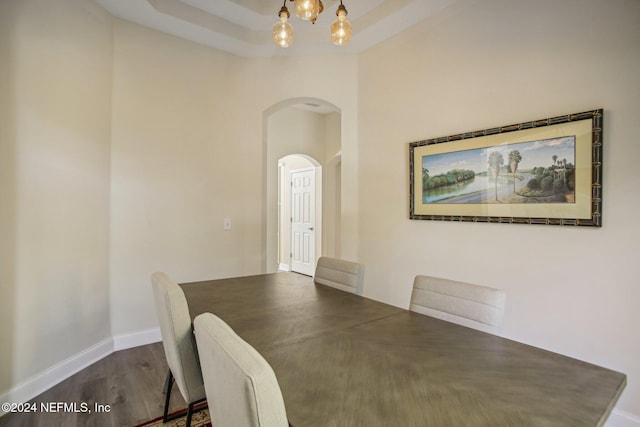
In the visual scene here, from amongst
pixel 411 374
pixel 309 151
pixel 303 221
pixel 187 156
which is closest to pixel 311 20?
pixel 411 374

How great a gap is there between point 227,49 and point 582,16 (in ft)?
9.58

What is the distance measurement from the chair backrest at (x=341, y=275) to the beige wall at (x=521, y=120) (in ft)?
3.18

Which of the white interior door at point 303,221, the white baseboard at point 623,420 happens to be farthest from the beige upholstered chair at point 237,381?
the white interior door at point 303,221

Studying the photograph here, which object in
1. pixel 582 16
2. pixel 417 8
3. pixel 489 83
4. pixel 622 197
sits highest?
pixel 417 8

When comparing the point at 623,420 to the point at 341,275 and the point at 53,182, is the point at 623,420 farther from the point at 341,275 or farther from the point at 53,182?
the point at 53,182

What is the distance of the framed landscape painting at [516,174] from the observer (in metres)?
1.87

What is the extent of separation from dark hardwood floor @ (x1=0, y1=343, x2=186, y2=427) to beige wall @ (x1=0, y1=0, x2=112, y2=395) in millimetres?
207

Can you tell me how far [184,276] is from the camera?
3.19 metres

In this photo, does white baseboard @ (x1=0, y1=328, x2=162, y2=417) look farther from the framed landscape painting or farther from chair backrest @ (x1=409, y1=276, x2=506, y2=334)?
the framed landscape painting

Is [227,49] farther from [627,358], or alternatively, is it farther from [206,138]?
[627,358]

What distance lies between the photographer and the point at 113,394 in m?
2.17

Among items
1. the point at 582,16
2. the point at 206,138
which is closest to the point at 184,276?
the point at 206,138

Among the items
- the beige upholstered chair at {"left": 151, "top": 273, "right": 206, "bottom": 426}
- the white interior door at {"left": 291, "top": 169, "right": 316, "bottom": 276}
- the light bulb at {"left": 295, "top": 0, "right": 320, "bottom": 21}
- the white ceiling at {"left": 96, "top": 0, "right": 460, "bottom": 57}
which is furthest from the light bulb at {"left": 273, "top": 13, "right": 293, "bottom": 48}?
the white interior door at {"left": 291, "top": 169, "right": 316, "bottom": 276}

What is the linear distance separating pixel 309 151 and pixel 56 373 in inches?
160
